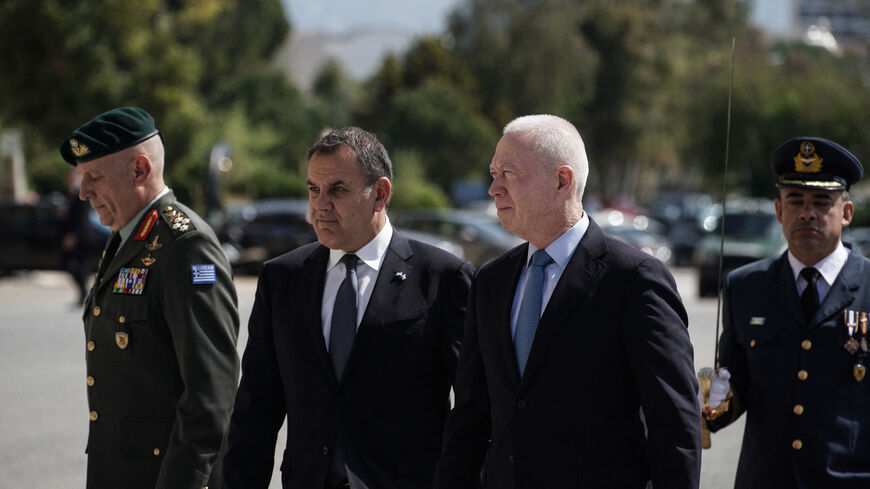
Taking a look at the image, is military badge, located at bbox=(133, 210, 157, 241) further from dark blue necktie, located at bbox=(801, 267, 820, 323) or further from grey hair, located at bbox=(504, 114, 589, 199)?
dark blue necktie, located at bbox=(801, 267, 820, 323)

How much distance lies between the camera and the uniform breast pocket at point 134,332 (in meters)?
3.49

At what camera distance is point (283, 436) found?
321 inches

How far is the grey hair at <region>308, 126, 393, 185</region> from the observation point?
3.52m

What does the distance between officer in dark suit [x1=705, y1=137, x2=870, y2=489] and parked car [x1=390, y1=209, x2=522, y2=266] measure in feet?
55.3

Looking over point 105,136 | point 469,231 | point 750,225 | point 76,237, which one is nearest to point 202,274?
point 105,136

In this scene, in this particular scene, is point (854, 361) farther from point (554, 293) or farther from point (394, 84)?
point (394, 84)

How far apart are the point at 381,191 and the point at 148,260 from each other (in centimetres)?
79

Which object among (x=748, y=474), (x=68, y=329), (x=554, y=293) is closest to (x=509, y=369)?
(x=554, y=293)

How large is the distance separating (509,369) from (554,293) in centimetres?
24

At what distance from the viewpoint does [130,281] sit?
3572 millimetres

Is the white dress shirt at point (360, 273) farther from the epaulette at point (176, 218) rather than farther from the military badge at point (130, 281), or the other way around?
the military badge at point (130, 281)

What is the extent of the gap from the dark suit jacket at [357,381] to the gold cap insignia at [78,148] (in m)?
0.73

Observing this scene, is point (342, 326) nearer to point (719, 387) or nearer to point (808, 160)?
point (719, 387)

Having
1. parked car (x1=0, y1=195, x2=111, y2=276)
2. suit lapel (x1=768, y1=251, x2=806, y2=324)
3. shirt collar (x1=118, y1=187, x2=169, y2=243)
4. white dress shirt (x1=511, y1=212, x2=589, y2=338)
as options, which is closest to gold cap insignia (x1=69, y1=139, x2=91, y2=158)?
shirt collar (x1=118, y1=187, x2=169, y2=243)
